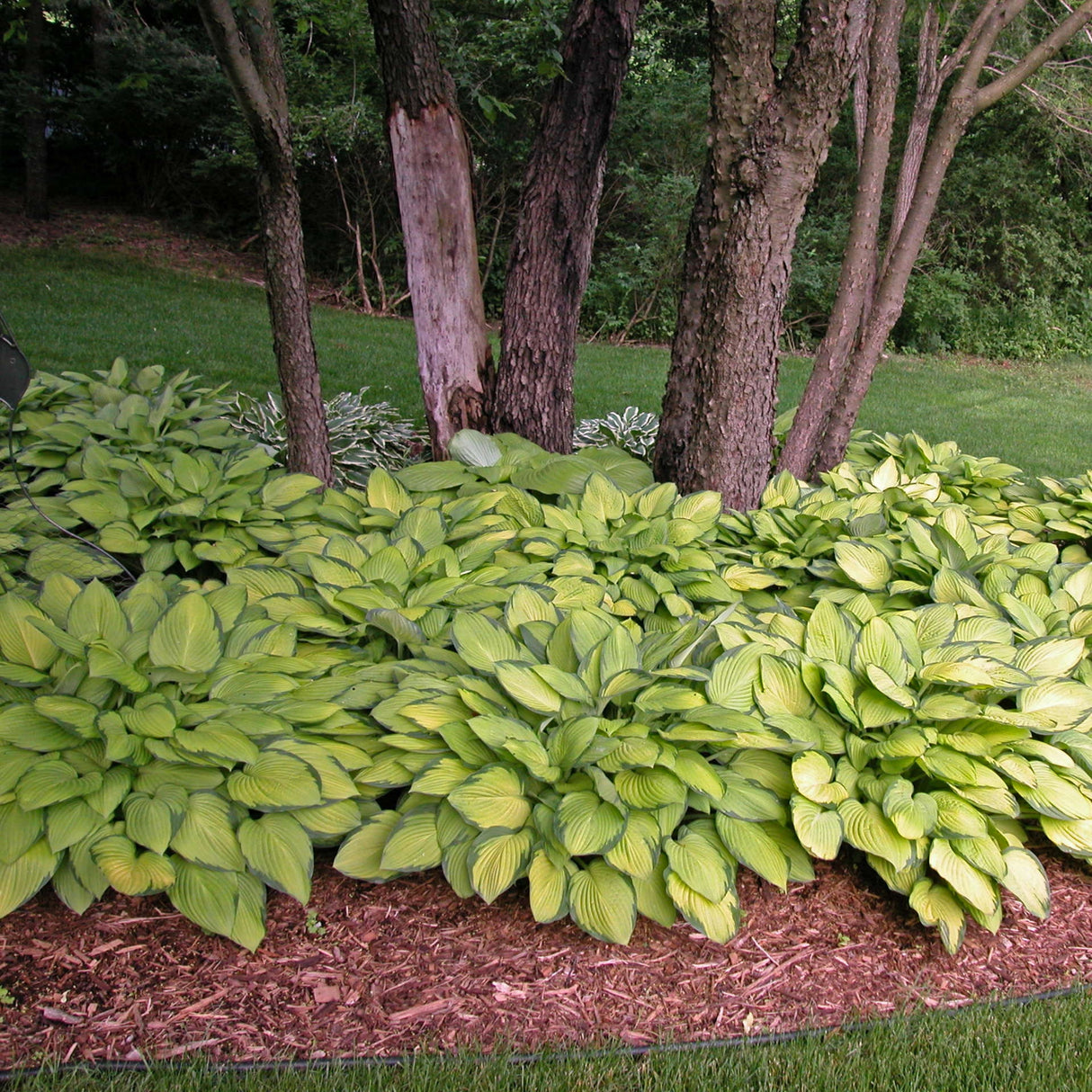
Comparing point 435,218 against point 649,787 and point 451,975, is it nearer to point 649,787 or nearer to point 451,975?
point 649,787

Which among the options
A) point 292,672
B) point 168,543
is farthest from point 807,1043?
point 168,543

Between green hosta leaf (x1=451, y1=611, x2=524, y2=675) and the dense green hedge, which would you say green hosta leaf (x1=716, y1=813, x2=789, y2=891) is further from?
green hosta leaf (x1=451, y1=611, x2=524, y2=675)

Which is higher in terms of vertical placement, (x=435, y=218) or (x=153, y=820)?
(x=435, y=218)

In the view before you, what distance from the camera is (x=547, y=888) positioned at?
2.10 m

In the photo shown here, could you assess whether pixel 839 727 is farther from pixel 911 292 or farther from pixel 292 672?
pixel 911 292

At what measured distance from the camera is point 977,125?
48.8ft

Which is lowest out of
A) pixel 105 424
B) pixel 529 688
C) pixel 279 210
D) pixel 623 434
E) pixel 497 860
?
pixel 497 860

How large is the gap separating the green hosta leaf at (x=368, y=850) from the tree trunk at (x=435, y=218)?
271 cm

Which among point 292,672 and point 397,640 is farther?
point 397,640

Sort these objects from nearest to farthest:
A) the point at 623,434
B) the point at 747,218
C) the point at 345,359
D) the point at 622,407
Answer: the point at 747,218, the point at 623,434, the point at 622,407, the point at 345,359

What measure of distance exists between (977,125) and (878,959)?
16130 millimetres

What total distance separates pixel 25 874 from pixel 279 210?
9.32 ft

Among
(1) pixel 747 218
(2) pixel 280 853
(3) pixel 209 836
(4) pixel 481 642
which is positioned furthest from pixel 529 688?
(1) pixel 747 218

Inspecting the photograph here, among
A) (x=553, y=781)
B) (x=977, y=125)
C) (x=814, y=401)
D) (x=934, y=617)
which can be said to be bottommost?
(x=553, y=781)
